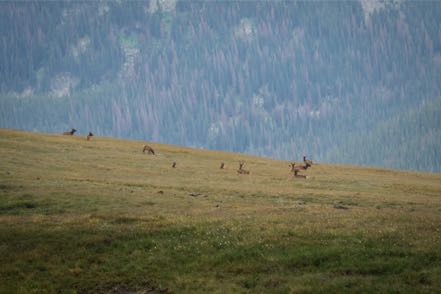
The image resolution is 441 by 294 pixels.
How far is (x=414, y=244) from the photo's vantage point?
93.3ft

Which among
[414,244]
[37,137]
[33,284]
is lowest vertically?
[33,284]

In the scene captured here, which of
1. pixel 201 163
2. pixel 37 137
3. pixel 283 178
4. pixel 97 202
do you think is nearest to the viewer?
pixel 97 202

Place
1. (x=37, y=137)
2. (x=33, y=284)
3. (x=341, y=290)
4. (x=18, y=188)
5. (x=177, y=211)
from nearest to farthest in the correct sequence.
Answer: (x=341, y=290)
(x=33, y=284)
(x=177, y=211)
(x=18, y=188)
(x=37, y=137)

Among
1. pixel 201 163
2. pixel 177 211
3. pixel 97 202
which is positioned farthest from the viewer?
pixel 201 163

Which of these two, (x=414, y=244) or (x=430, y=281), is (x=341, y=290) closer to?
(x=430, y=281)

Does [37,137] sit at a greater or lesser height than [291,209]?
greater

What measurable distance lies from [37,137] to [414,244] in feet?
258

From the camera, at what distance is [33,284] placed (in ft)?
87.0

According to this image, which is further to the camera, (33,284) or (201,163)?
(201,163)

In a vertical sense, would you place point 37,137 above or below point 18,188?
above

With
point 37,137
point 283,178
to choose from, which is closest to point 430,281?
point 283,178

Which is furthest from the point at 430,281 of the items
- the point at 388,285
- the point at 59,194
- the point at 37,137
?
the point at 37,137

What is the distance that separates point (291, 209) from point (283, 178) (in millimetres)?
31313

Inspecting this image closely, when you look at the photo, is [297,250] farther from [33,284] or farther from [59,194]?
[59,194]
